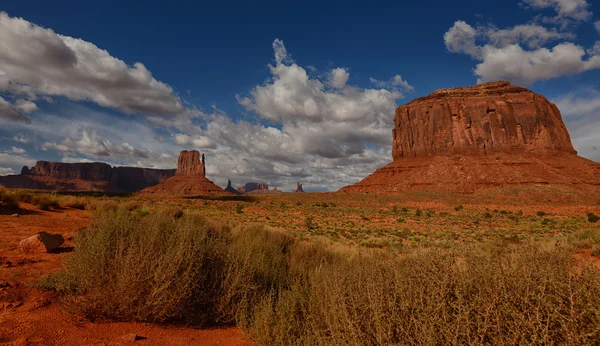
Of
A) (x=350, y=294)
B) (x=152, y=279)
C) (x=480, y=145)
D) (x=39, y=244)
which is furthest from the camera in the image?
(x=480, y=145)

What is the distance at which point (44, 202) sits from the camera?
1486 centimetres

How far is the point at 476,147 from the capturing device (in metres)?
85.6

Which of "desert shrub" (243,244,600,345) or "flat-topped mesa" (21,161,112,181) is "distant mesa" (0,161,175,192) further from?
"desert shrub" (243,244,600,345)

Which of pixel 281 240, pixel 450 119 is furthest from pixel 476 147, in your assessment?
pixel 281 240

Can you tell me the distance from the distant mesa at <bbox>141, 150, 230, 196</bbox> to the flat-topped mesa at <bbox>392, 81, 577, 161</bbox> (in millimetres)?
85257

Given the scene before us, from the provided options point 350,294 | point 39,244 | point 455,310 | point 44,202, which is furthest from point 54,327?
point 44,202

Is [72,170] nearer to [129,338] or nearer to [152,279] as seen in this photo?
[152,279]

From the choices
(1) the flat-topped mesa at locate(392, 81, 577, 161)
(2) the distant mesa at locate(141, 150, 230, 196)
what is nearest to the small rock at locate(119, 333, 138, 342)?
(1) the flat-topped mesa at locate(392, 81, 577, 161)

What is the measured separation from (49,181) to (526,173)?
760ft

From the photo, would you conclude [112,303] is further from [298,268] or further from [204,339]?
[298,268]

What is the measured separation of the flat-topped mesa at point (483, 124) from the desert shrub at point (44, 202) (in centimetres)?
9493

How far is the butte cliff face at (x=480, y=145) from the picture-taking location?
2746 inches

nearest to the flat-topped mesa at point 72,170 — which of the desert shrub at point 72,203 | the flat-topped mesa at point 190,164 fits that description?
the flat-topped mesa at point 190,164

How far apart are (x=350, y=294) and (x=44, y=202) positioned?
60.0ft
